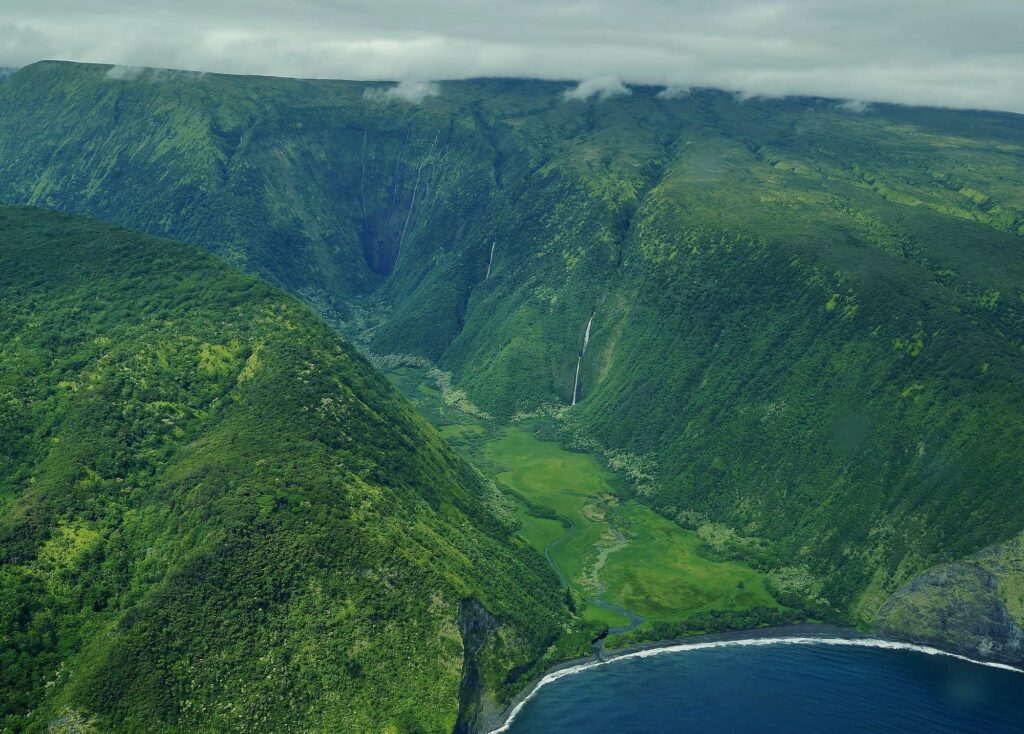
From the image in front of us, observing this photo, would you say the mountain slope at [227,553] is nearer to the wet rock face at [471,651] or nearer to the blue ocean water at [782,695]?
the wet rock face at [471,651]

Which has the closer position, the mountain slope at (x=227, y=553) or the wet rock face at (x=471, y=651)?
the mountain slope at (x=227, y=553)

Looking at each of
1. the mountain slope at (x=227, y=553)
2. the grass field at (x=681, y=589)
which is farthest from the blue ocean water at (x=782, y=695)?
the grass field at (x=681, y=589)

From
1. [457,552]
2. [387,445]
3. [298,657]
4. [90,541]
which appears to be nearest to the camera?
[298,657]

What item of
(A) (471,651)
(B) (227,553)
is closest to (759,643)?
(A) (471,651)

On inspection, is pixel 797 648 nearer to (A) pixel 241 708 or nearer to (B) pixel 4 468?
(A) pixel 241 708

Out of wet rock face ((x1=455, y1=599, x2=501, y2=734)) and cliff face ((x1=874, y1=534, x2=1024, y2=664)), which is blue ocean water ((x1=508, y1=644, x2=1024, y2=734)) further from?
wet rock face ((x1=455, y1=599, x2=501, y2=734))

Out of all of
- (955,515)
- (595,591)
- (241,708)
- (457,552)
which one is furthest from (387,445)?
(955,515)

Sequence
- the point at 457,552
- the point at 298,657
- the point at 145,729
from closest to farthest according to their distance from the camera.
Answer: the point at 145,729, the point at 298,657, the point at 457,552
